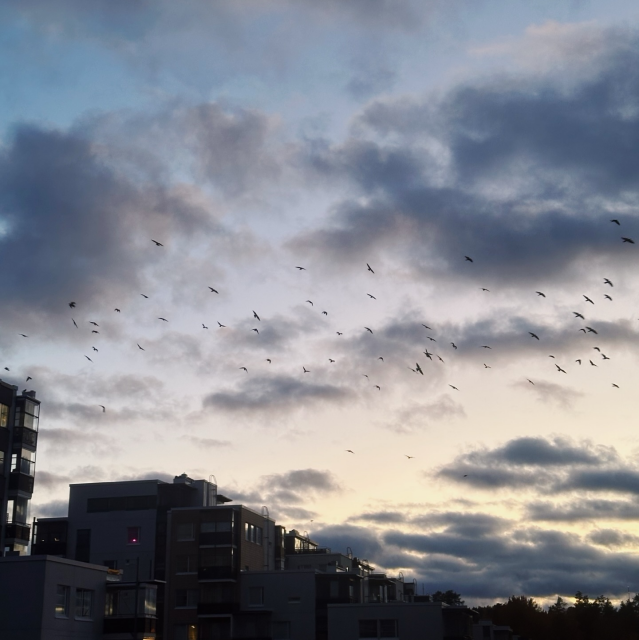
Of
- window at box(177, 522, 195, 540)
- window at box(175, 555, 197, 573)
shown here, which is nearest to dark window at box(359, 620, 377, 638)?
window at box(175, 555, 197, 573)

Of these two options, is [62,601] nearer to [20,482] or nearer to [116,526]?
[20,482]

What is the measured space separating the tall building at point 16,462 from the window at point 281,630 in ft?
88.5

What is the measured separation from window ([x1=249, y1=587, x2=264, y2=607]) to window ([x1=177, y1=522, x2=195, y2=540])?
889 centimetres

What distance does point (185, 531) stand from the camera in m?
94.8

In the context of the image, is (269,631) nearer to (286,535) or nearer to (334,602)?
(334,602)

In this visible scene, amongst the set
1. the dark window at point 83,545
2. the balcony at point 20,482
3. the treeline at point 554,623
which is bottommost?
the treeline at point 554,623

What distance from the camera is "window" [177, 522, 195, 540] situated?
94.5 meters

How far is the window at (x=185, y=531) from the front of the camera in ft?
310

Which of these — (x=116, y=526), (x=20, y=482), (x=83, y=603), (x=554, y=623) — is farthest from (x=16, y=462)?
(x=554, y=623)

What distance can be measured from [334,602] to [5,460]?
37.0m

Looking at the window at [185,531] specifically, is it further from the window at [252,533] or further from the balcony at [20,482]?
the balcony at [20,482]

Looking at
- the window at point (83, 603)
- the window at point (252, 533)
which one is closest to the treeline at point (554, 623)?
the window at point (252, 533)

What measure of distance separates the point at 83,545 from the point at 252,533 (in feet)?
66.0

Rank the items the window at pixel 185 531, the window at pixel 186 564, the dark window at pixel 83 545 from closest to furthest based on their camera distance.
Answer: the window at pixel 186 564, the window at pixel 185 531, the dark window at pixel 83 545
